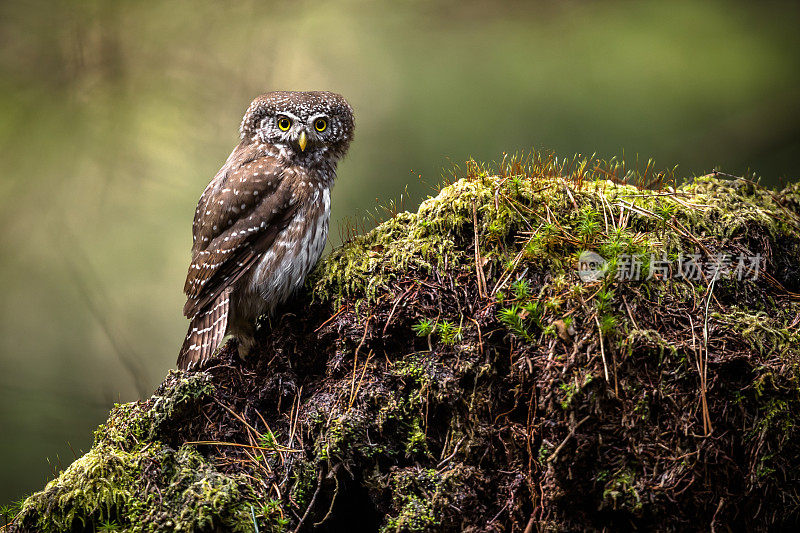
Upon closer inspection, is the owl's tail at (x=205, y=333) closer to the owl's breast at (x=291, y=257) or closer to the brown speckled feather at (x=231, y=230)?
the brown speckled feather at (x=231, y=230)

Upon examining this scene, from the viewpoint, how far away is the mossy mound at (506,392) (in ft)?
6.25

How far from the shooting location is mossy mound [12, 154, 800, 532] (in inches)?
75.0

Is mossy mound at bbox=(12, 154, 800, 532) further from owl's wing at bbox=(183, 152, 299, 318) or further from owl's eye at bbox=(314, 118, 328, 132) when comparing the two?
owl's eye at bbox=(314, 118, 328, 132)

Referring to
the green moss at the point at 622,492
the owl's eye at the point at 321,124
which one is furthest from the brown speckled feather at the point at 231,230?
the green moss at the point at 622,492

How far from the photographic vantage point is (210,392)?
2377 millimetres

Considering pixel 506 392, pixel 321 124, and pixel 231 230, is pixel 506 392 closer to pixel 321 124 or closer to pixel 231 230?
pixel 231 230

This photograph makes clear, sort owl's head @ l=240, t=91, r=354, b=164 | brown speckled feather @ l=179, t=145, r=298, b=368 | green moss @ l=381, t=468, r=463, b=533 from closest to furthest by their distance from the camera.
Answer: green moss @ l=381, t=468, r=463, b=533 → brown speckled feather @ l=179, t=145, r=298, b=368 → owl's head @ l=240, t=91, r=354, b=164

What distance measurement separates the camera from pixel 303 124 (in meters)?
3.07

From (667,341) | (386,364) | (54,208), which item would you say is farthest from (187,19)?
(667,341)

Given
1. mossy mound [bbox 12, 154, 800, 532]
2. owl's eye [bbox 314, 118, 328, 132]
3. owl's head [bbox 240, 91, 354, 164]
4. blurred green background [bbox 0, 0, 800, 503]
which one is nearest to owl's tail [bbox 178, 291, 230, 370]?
mossy mound [bbox 12, 154, 800, 532]

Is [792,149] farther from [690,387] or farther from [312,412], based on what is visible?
[312,412]

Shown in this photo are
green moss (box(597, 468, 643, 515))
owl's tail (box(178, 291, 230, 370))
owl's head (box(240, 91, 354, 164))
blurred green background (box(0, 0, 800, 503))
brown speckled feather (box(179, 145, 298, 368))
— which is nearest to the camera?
green moss (box(597, 468, 643, 515))

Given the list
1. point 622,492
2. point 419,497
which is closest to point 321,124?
point 419,497

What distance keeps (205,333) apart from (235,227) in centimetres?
58
